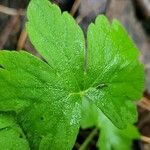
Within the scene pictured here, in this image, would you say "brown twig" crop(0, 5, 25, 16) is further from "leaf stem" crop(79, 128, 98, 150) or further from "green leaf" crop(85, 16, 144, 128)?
"leaf stem" crop(79, 128, 98, 150)

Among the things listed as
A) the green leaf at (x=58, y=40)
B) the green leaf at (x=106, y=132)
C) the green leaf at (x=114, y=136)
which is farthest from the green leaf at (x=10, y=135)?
the green leaf at (x=114, y=136)

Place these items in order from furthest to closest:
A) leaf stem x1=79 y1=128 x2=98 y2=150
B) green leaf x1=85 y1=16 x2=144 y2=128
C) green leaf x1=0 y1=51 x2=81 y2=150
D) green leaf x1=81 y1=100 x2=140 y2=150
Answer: leaf stem x1=79 y1=128 x2=98 y2=150
green leaf x1=81 y1=100 x2=140 y2=150
green leaf x1=85 y1=16 x2=144 y2=128
green leaf x1=0 y1=51 x2=81 y2=150

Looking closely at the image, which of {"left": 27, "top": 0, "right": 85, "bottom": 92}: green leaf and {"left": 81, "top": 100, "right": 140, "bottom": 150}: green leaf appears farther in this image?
{"left": 81, "top": 100, "right": 140, "bottom": 150}: green leaf

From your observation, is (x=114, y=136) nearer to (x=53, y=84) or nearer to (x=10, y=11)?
(x=53, y=84)

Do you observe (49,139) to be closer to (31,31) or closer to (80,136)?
(31,31)

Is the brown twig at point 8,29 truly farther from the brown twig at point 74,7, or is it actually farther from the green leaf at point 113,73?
the green leaf at point 113,73

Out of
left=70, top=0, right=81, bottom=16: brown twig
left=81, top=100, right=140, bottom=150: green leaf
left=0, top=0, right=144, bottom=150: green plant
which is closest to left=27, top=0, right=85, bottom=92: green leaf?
left=0, top=0, right=144, bottom=150: green plant
